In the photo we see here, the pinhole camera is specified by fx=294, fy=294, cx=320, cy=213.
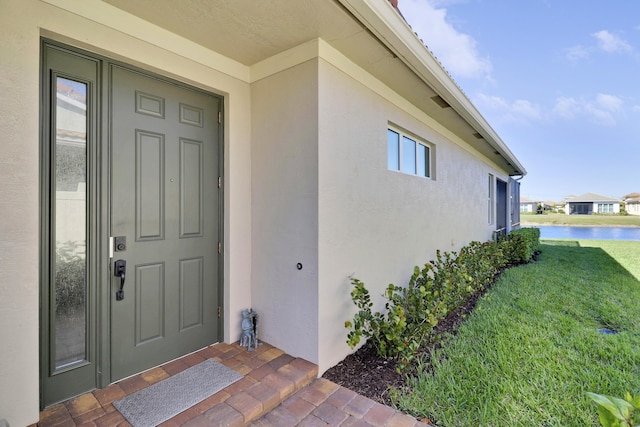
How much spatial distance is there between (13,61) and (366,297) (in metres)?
3.03

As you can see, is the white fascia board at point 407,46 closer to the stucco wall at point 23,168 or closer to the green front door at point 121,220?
the green front door at point 121,220

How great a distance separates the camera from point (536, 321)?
371 cm

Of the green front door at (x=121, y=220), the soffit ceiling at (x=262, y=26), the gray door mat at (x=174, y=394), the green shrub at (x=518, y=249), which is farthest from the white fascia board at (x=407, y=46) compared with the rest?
the green shrub at (x=518, y=249)

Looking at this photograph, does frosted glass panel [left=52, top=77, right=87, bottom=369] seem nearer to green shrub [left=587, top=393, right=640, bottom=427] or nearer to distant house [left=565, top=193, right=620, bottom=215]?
green shrub [left=587, top=393, right=640, bottom=427]

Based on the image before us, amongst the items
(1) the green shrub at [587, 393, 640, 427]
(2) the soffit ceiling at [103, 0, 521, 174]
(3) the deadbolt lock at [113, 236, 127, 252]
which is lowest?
(1) the green shrub at [587, 393, 640, 427]

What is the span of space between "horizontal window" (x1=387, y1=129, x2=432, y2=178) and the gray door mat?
9.81 ft

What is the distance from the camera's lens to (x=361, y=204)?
319 centimetres

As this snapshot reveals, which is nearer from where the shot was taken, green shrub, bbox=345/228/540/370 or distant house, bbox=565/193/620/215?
green shrub, bbox=345/228/540/370

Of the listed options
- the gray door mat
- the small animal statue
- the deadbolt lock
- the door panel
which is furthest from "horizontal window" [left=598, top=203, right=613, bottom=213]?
the deadbolt lock

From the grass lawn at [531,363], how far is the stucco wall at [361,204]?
0.92 meters

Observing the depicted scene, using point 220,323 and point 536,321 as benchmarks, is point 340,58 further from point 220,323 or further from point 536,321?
point 536,321

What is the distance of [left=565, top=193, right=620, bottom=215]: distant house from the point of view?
32.7 m

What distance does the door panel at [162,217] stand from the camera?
2.35m

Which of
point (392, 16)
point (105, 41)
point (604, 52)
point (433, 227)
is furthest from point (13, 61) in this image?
point (604, 52)
